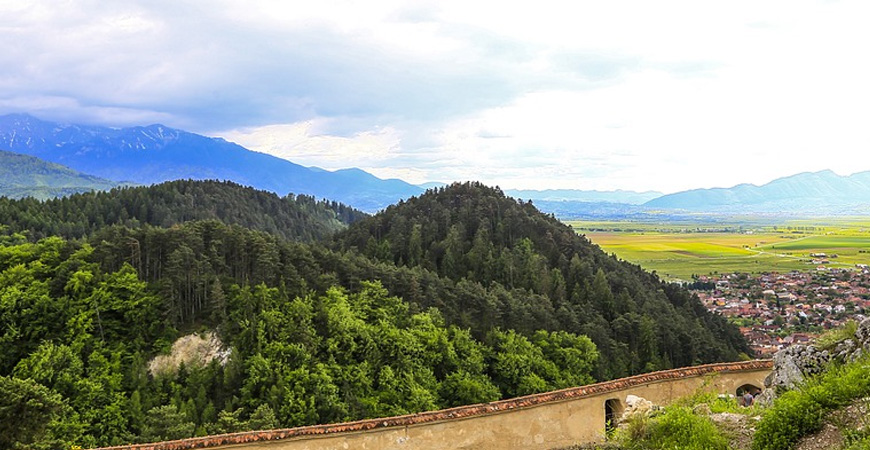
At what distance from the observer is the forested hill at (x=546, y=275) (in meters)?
59.1

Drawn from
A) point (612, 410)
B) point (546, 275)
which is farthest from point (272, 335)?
point (546, 275)

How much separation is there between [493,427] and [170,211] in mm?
117034

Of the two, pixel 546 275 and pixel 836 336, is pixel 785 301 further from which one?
pixel 836 336

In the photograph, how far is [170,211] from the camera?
118m

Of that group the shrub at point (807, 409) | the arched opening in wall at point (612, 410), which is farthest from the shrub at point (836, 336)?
the arched opening in wall at point (612, 410)

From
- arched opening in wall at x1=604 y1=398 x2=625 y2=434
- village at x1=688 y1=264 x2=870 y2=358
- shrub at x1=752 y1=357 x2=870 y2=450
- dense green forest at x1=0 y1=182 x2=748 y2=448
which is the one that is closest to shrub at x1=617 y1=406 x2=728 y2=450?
shrub at x1=752 y1=357 x2=870 y2=450

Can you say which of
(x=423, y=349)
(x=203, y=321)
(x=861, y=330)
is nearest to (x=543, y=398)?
(x=861, y=330)

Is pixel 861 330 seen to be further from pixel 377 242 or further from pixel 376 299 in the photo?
pixel 377 242

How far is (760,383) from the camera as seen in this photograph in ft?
65.8

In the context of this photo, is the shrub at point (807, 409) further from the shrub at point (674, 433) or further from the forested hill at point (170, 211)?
the forested hill at point (170, 211)

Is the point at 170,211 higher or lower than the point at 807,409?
higher

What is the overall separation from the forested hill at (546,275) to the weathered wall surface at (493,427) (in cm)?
3666

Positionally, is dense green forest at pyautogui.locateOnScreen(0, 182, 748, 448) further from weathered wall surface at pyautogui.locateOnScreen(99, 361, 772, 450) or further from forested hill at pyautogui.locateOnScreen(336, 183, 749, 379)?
weathered wall surface at pyautogui.locateOnScreen(99, 361, 772, 450)

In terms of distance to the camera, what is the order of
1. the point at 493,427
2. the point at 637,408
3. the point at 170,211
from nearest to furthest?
the point at 637,408
the point at 493,427
the point at 170,211
